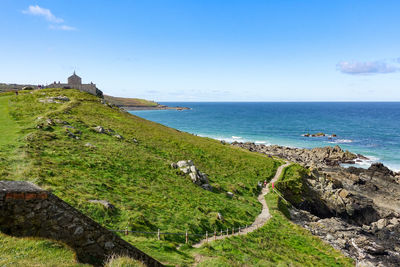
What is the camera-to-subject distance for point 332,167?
244 feet

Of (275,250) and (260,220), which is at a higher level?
(275,250)

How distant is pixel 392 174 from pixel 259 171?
38.6m

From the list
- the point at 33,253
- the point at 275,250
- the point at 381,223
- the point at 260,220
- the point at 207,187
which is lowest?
the point at 381,223

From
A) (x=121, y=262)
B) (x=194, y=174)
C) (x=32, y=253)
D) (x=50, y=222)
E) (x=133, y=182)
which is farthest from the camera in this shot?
(x=194, y=174)

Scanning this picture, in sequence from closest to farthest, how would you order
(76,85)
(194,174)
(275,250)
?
(275,250) < (194,174) < (76,85)

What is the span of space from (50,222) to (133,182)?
20.7 metres

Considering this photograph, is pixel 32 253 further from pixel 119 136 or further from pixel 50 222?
pixel 119 136

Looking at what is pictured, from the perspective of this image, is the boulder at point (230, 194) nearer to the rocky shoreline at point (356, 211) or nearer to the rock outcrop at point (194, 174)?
the rock outcrop at point (194, 174)

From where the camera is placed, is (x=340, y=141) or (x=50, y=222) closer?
(x=50, y=222)

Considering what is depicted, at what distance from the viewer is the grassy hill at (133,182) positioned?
66.5 feet

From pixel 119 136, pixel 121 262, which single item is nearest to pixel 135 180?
pixel 119 136

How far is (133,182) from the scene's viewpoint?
30281mm

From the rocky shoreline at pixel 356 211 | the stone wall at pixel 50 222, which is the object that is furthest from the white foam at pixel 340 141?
the stone wall at pixel 50 222

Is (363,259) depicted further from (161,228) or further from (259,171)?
(259,171)
